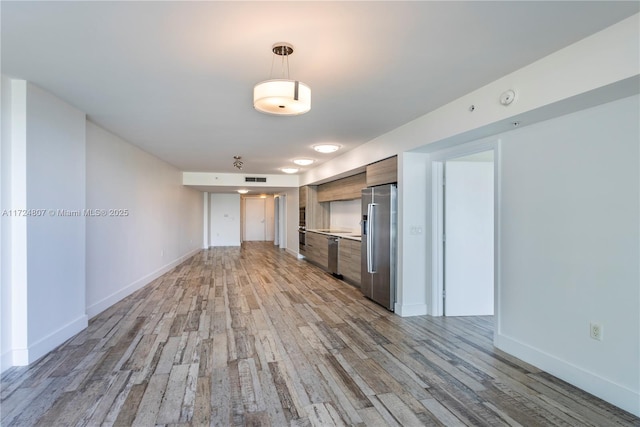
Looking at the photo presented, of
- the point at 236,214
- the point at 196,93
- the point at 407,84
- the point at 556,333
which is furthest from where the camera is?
the point at 236,214

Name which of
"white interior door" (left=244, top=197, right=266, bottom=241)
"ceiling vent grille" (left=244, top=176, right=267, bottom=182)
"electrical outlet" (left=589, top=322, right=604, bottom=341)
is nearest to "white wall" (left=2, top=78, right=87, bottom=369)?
"electrical outlet" (left=589, top=322, right=604, bottom=341)

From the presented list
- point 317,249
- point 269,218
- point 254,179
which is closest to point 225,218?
point 269,218

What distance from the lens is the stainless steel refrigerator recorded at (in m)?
4.63

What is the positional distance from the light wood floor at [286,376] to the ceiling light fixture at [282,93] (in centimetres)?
216

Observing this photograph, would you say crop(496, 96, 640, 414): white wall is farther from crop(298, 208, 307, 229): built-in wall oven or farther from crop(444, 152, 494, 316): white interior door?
crop(298, 208, 307, 229): built-in wall oven

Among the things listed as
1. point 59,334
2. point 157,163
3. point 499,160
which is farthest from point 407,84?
point 157,163

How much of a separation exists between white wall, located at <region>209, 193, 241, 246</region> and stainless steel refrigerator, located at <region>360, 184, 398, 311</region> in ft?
29.0

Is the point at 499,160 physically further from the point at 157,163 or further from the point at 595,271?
the point at 157,163

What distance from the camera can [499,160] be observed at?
3348mm

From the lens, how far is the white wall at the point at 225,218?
43.4 ft

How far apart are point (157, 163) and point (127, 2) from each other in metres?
5.59

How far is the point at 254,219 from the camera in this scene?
1578 centimetres

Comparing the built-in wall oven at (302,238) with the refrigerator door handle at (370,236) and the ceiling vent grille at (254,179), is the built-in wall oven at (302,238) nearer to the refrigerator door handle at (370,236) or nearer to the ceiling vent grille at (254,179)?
the ceiling vent grille at (254,179)

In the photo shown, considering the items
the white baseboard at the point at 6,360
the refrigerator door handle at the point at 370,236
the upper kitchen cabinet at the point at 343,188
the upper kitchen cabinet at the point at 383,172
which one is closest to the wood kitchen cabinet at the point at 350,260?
the refrigerator door handle at the point at 370,236
